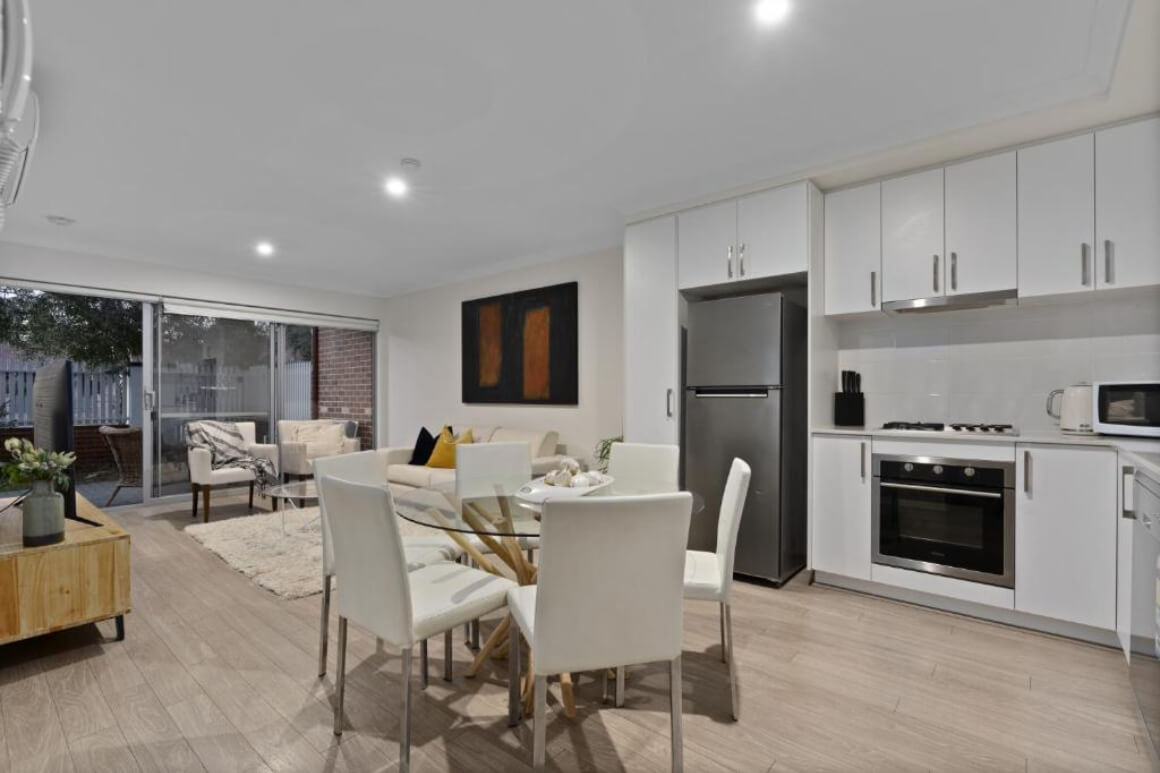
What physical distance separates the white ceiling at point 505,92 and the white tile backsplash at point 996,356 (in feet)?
3.65

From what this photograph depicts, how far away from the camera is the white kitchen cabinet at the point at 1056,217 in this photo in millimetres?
2717

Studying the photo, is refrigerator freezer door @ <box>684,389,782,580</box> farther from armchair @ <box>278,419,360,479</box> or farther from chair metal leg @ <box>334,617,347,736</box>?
armchair @ <box>278,419,360,479</box>

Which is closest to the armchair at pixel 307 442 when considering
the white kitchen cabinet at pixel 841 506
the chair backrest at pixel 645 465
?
the chair backrest at pixel 645 465

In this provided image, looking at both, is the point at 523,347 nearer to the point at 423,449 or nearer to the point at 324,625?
the point at 423,449

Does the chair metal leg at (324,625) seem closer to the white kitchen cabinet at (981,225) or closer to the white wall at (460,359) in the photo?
the white wall at (460,359)

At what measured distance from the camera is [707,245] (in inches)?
145

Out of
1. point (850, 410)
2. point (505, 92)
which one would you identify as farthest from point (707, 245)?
point (505, 92)

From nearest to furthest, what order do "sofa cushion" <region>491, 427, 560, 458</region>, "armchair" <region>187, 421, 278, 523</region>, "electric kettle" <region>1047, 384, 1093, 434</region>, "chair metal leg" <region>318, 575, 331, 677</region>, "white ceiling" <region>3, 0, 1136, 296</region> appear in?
"white ceiling" <region>3, 0, 1136, 296</region> → "chair metal leg" <region>318, 575, 331, 677</region> → "electric kettle" <region>1047, 384, 1093, 434</region> → "armchair" <region>187, 421, 278, 523</region> → "sofa cushion" <region>491, 427, 560, 458</region>

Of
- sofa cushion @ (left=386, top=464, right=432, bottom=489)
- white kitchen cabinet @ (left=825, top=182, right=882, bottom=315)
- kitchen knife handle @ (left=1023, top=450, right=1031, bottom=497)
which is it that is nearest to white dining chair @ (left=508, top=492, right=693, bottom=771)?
kitchen knife handle @ (left=1023, top=450, right=1031, bottom=497)

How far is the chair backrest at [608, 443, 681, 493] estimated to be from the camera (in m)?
2.90

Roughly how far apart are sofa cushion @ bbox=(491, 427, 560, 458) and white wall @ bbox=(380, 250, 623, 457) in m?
0.13

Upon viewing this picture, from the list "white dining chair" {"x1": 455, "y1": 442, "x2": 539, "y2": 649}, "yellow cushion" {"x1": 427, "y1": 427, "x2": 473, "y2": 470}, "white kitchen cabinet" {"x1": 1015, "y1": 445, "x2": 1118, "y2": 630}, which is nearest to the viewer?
"white kitchen cabinet" {"x1": 1015, "y1": 445, "x2": 1118, "y2": 630}

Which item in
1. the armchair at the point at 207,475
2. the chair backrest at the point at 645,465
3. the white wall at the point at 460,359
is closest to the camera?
the chair backrest at the point at 645,465

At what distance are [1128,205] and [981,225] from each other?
56 centimetres
